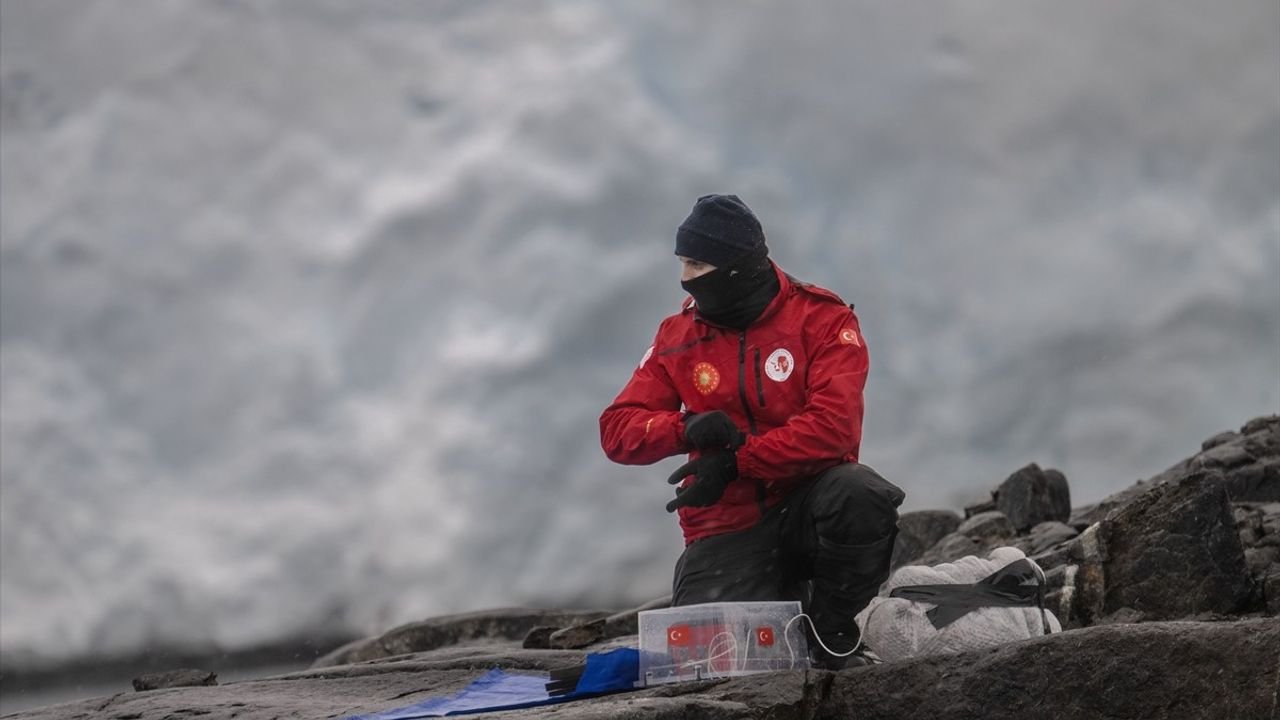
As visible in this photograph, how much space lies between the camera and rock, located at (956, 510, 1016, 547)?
12.2 meters

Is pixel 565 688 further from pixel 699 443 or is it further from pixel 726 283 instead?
pixel 726 283

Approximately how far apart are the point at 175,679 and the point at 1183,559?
20.9 ft

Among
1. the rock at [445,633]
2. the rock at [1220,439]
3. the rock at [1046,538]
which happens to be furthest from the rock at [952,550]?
the rock at [1220,439]

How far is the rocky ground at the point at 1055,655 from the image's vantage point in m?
4.71

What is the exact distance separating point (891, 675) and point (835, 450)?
1.00 m

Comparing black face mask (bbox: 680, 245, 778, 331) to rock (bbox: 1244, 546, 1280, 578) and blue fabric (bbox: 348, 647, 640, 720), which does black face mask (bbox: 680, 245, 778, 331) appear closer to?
blue fabric (bbox: 348, 647, 640, 720)

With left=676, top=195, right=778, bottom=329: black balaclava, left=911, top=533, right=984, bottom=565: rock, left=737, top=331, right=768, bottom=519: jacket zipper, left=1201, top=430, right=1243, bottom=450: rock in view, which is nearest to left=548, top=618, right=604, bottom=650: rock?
left=911, top=533, right=984, bottom=565: rock

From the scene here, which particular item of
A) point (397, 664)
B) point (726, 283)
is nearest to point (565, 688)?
point (726, 283)

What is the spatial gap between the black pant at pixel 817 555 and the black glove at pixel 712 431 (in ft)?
1.49

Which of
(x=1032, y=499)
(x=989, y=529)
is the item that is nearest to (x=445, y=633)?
(x=989, y=529)

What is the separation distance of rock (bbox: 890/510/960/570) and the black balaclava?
8.15 metres

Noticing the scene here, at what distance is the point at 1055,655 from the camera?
477cm

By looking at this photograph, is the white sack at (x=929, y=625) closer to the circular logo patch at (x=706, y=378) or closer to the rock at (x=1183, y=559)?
the circular logo patch at (x=706, y=378)

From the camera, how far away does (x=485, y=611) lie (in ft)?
48.3
